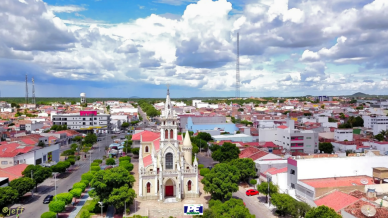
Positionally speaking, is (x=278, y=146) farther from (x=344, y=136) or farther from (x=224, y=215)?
(x=224, y=215)

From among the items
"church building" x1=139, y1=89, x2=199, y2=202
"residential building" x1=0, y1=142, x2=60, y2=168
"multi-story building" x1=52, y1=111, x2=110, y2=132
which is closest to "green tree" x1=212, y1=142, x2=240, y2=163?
"church building" x1=139, y1=89, x2=199, y2=202


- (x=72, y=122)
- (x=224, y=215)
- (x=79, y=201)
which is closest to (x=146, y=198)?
(x=79, y=201)

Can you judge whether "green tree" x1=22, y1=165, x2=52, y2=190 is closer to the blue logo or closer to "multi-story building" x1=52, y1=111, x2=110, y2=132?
the blue logo

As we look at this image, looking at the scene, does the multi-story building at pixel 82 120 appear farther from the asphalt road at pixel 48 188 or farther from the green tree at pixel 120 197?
the green tree at pixel 120 197

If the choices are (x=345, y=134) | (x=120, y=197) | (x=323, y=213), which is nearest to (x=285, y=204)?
(x=323, y=213)

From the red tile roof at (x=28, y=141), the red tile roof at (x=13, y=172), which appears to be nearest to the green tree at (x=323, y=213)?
the red tile roof at (x=13, y=172)

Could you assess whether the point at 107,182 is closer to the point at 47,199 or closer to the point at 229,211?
the point at 47,199
